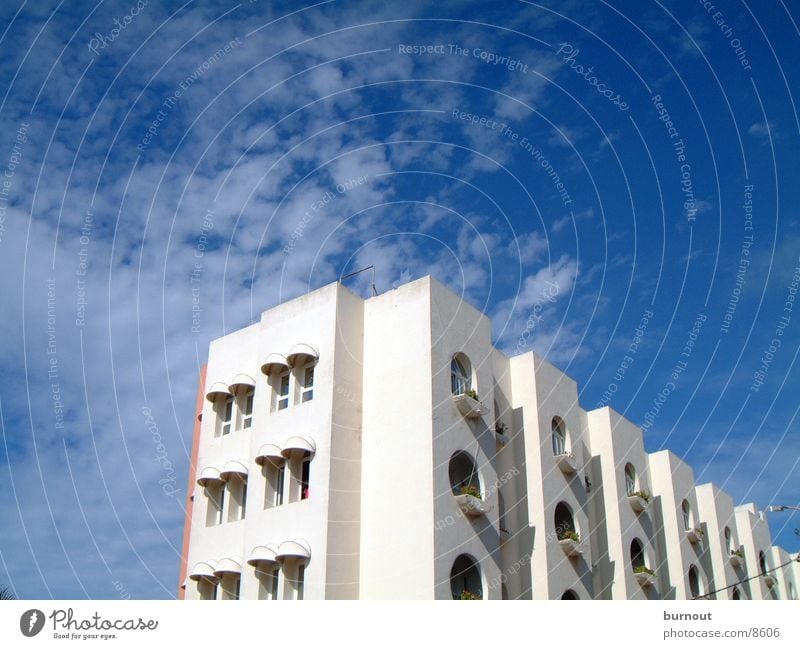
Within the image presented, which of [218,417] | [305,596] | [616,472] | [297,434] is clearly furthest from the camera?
[616,472]

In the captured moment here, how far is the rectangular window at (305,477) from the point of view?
2625 cm

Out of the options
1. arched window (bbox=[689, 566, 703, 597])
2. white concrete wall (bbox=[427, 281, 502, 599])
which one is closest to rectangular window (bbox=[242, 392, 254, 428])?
white concrete wall (bbox=[427, 281, 502, 599])

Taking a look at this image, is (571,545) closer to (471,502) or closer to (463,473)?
(463,473)

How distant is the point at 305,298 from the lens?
28.9 m

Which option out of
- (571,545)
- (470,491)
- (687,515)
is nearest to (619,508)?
(571,545)

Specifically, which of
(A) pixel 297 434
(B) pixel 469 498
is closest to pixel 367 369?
(A) pixel 297 434

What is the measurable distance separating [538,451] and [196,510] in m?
12.4

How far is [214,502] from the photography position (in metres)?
29.9

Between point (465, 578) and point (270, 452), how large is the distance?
24.0 ft

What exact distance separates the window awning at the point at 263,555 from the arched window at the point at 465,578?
534 centimetres

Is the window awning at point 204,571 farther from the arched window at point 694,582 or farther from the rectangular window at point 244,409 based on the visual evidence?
the arched window at point 694,582

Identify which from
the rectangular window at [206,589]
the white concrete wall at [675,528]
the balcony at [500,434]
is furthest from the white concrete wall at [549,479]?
the rectangular window at [206,589]
